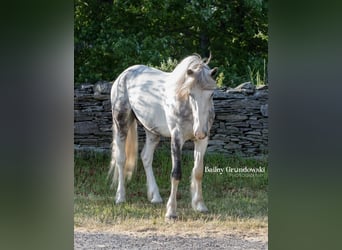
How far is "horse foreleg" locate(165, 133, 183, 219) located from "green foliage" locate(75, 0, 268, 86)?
0.56 meters

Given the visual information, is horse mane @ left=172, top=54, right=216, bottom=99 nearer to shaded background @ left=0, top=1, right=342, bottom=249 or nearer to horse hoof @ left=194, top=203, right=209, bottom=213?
shaded background @ left=0, top=1, right=342, bottom=249

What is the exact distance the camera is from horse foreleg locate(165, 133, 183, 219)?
3967mm

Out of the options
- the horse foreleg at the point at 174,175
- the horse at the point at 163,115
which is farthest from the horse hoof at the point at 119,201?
the horse foreleg at the point at 174,175

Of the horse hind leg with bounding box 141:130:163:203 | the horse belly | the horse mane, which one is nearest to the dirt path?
the horse hind leg with bounding box 141:130:163:203

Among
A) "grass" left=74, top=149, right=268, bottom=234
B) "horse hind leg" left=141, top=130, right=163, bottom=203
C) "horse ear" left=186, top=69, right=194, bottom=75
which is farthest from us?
"horse hind leg" left=141, top=130, right=163, bottom=203

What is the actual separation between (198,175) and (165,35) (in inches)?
41.9

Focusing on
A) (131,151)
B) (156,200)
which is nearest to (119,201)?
(156,200)

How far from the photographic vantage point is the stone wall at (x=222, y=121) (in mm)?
4020

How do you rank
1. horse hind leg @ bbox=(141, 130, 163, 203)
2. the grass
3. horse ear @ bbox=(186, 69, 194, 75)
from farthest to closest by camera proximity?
horse hind leg @ bbox=(141, 130, 163, 203) < the grass < horse ear @ bbox=(186, 69, 194, 75)
